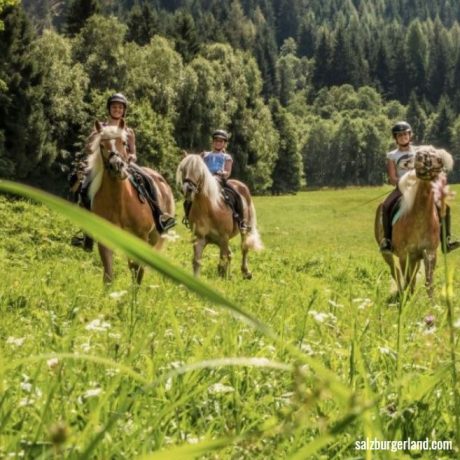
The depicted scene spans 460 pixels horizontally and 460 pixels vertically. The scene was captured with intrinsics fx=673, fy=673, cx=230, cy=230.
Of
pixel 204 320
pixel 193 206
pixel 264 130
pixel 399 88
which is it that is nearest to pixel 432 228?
pixel 193 206

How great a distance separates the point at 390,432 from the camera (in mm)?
2250

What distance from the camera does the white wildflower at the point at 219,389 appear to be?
2.47m

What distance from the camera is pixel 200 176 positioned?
12.2 metres

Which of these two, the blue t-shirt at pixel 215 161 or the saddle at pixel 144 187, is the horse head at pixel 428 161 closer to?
the saddle at pixel 144 187

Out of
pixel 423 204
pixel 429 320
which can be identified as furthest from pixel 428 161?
pixel 429 320

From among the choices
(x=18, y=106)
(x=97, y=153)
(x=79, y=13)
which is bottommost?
(x=97, y=153)

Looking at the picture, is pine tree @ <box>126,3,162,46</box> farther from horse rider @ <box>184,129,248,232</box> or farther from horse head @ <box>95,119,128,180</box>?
horse head @ <box>95,119,128,180</box>

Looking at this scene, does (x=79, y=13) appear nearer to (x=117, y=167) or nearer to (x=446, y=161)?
(x=117, y=167)

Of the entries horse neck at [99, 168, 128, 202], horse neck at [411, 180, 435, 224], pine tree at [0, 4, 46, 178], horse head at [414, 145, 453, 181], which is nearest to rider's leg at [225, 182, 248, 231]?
horse neck at [99, 168, 128, 202]

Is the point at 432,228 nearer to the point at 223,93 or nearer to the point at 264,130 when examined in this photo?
the point at 223,93

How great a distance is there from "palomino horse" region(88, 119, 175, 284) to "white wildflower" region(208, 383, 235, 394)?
21.7 feet

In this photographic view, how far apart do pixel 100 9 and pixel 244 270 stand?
59.7 m

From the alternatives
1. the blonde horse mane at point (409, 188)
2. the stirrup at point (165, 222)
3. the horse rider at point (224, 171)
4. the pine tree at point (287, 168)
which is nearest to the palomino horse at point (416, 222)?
the blonde horse mane at point (409, 188)

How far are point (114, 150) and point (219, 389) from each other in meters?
7.26
